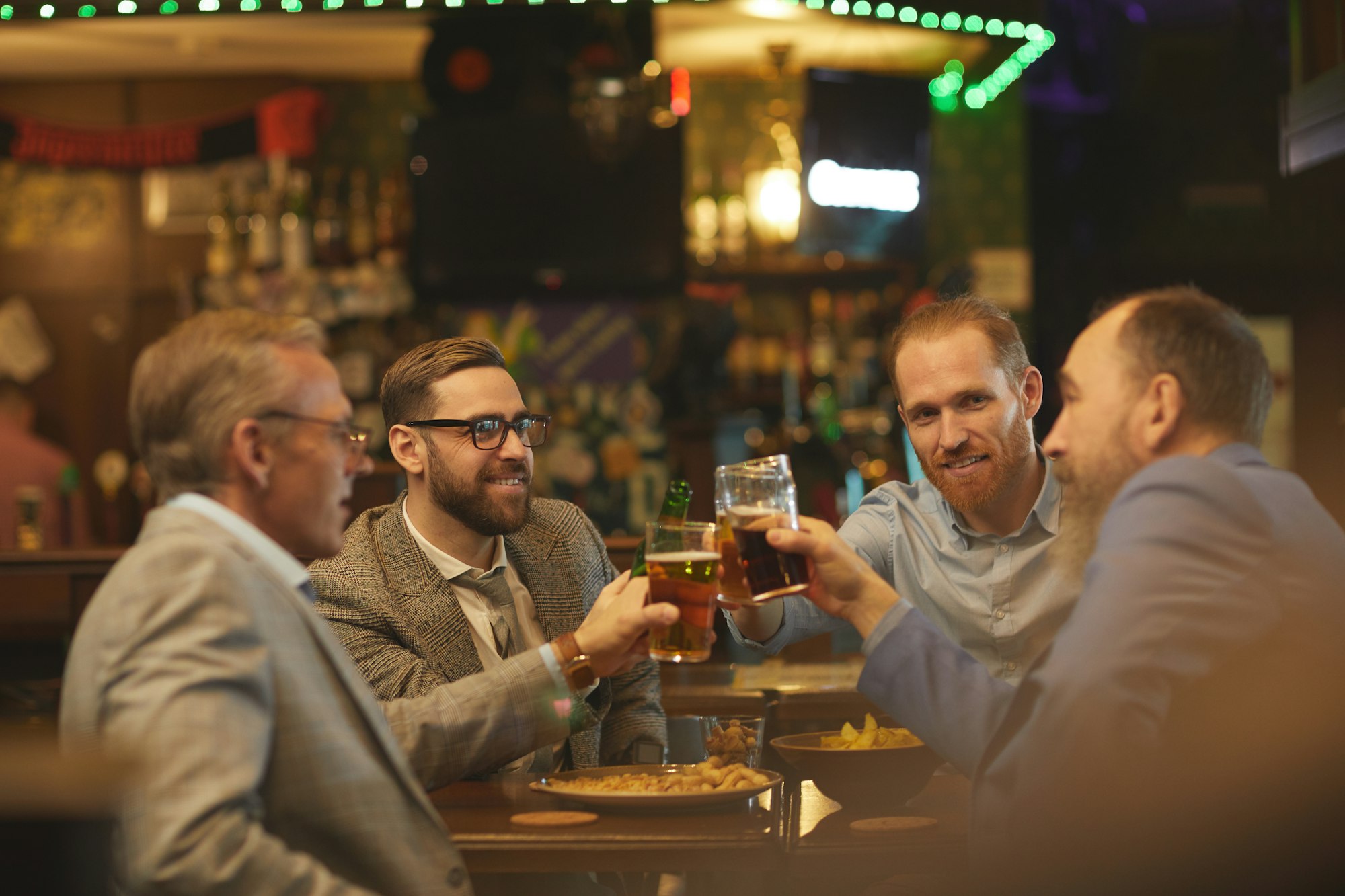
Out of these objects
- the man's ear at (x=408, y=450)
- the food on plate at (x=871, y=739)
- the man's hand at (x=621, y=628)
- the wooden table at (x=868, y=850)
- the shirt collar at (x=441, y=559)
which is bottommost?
the wooden table at (x=868, y=850)

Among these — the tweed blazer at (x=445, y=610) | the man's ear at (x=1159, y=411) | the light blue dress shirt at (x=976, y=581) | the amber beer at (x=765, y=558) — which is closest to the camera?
the man's ear at (x=1159, y=411)

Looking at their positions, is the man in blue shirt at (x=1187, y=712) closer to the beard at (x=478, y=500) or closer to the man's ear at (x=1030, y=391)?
the man's ear at (x=1030, y=391)

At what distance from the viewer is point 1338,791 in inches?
53.7

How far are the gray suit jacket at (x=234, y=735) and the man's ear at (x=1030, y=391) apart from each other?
54.5 inches

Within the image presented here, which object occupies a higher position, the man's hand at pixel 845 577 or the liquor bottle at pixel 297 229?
the liquor bottle at pixel 297 229

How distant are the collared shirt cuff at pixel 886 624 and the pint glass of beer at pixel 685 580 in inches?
9.4

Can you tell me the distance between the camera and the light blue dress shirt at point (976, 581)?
7.25 feet

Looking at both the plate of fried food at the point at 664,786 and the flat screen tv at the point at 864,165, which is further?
the flat screen tv at the point at 864,165

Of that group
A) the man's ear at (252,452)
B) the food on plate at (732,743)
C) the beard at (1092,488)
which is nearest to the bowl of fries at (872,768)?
the food on plate at (732,743)

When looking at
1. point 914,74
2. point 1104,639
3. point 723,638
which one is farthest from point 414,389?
point 914,74

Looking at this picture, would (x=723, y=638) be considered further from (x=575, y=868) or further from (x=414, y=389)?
(x=575, y=868)

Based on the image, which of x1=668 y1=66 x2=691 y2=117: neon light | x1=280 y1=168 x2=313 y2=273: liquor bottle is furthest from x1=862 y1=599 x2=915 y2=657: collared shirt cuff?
x1=280 y1=168 x2=313 y2=273: liquor bottle

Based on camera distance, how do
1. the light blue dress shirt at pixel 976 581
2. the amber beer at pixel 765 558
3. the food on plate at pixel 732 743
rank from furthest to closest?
the light blue dress shirt at pixel 976 581 < the food on plate at pixel 732 743 < the amber beer at pixel 765 558

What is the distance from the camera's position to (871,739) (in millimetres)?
1850
